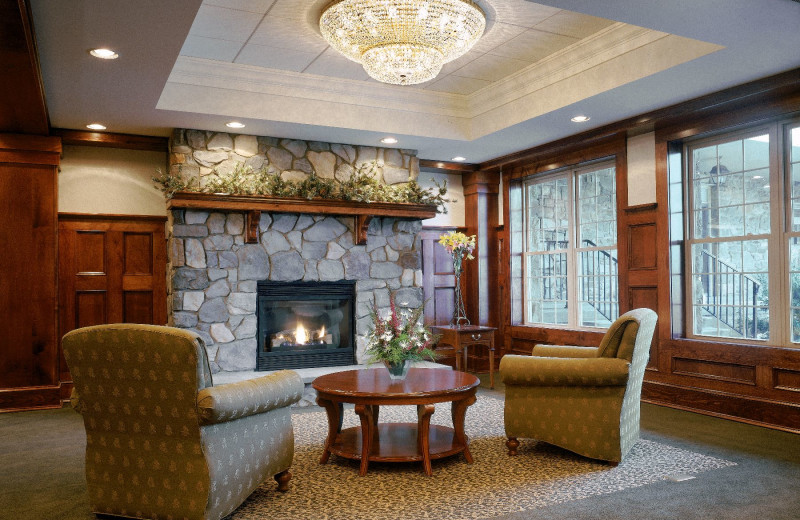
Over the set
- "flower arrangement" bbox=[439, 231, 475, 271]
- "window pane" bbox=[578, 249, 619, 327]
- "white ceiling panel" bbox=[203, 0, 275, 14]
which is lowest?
"window pane" bbox=[578, 249, 619, 327]

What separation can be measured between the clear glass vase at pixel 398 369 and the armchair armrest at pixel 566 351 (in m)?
1.05

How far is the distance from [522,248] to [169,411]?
18.0 ft

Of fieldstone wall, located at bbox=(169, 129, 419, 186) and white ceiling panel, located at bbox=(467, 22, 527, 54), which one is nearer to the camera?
white ceiling panel, located at bbox=(467, 22, 527, 54)

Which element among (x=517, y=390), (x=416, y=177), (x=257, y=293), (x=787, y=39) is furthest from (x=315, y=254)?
(x=787, y=39)

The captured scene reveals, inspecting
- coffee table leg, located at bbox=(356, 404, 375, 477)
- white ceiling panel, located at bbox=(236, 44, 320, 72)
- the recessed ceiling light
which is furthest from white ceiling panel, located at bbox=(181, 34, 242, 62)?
coffee table leg, located at bbox=(356, 404, 375, 477)

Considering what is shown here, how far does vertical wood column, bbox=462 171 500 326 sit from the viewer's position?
25.2ft

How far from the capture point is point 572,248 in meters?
6.87

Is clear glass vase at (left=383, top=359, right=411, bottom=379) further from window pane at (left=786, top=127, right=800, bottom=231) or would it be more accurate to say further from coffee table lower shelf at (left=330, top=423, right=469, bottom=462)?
window pane at (left=786, top=127, right=800, bottom=231)

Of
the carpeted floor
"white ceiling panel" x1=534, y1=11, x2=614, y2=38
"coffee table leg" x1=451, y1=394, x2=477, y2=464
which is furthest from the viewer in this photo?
"white ceiling panel" x1=534, y1=11, x2=614, y2=38

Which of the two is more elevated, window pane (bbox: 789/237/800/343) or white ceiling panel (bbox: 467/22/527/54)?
white ceiling panel (bbox: 467/22/527/54)

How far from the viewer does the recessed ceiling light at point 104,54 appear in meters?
3.93

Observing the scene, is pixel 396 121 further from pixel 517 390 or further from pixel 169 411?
pixel 169 411

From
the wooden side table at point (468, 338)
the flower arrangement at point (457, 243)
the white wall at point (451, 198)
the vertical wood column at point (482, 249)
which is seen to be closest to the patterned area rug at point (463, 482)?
the wooden side table at point (468, 338)

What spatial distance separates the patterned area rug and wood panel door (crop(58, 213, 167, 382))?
3.01m
